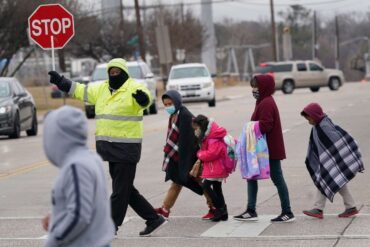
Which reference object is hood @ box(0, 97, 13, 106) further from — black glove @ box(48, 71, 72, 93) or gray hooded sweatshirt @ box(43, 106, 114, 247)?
gray hooded sweatshirt @ box(43, 106, 114, 247)

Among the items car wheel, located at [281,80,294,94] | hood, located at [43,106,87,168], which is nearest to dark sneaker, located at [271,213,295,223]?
hood, located at [43,106,87,168]

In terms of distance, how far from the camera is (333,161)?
34.8 feet

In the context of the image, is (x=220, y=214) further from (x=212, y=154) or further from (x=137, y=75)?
(x=137, y=75)

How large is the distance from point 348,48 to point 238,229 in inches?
5352

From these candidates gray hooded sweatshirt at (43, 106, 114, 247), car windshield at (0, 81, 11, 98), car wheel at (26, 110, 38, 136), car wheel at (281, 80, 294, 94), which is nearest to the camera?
gray hooded sweatshirt at (43, 106, 114, 247)

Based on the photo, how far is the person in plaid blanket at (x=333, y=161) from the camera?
10.6m

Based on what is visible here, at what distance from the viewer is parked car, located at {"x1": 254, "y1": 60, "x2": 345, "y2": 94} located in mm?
52469

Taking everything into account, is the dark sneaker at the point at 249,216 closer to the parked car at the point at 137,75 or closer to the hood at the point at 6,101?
the hood at the point at 6,101

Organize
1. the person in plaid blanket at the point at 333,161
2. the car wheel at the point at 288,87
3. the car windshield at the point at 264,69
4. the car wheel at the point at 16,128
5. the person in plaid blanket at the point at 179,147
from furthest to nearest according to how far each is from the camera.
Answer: the car windshield at the point at 264,69, the car wheel at the point at 288,87, the car wheel at the point at 16,128, the person in plaid blanket at the point at 179,147, the person in plaid blanket at the point at 333,161

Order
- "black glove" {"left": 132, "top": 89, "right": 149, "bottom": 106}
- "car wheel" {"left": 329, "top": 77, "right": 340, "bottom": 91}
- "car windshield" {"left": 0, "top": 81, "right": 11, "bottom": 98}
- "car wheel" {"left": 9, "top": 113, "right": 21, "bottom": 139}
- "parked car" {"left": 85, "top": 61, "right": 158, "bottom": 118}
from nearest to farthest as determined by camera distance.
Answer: "black glove" {"left": 132, "top": 89, "right": 149, "bottom": 106} < "car wheel" {"left": 9, "top": 113, "right": 21, "bottom": 139} < "car windshield" {"left": 0, "top": 81, "right": 11, "bottom": 98} < "parked car" {"left": 85, "top": 61, "right": 158, "bottom": 118} < "car wheel" {"left": 329, "top": 77, "right": 340, "bottom": 91}

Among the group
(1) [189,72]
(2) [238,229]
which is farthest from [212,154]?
(1) [189,72]

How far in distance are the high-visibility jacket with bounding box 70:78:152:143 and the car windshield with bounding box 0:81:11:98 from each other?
15.5m

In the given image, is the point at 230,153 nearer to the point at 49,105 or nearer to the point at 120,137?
the point at 120,137

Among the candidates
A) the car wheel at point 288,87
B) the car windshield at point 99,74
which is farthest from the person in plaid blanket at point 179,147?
the car wheel at point 288,87
